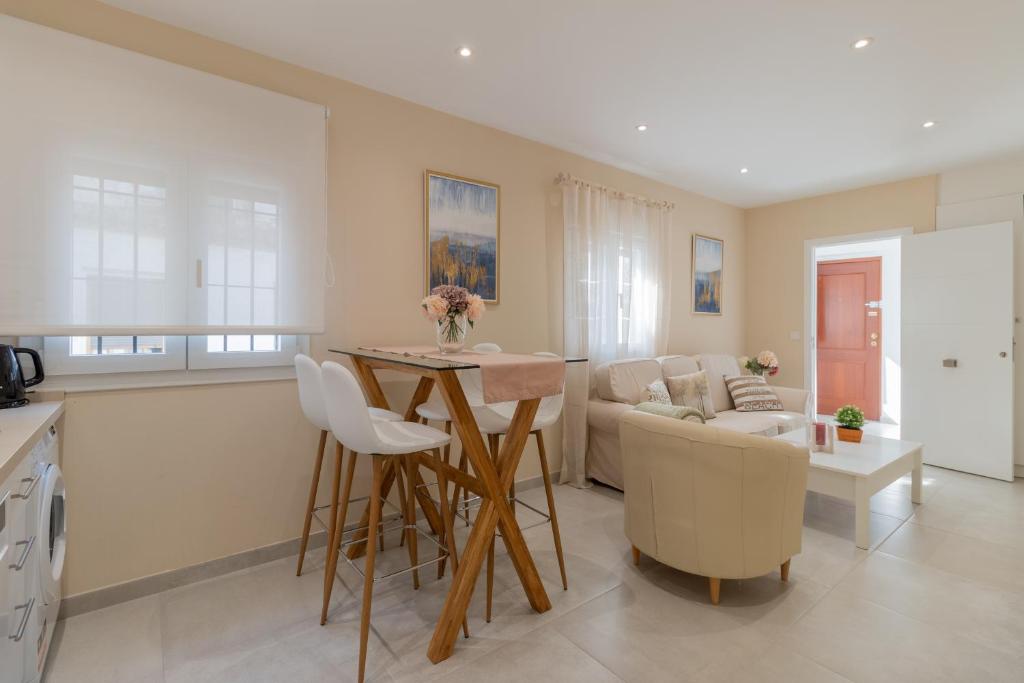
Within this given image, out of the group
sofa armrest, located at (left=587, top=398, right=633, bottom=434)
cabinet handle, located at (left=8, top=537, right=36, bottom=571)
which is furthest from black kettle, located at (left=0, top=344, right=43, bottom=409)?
sofa armrest, located at (left=587, top=398, right=633, bottom=434)

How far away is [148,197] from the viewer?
7.13 ft

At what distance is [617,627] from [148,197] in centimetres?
281

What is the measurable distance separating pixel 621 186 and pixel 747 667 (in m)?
3.64

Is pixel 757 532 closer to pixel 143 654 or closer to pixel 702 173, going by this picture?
pixel 143 654

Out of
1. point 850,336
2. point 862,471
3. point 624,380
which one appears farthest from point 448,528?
point 850,336

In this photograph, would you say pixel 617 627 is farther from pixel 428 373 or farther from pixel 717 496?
pixel 428 373

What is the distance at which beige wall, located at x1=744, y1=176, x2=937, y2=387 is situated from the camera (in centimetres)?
Result: 459

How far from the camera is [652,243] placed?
4434mm

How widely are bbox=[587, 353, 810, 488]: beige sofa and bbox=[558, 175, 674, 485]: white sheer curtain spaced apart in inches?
4.2

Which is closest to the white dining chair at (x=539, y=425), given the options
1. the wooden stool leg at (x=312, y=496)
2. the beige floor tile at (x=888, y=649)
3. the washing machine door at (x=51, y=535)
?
the wooden stool leg at (x=312, y=496)

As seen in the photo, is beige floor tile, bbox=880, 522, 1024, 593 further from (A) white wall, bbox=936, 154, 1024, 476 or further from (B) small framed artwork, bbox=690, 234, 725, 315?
(B) small framed artwork, bbox=690, 234, 725, 315

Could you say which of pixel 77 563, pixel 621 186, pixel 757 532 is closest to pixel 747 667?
pixel 757 532

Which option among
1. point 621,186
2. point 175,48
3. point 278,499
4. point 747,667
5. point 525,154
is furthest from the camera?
point 621,186

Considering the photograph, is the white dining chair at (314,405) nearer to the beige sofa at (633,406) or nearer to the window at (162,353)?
the window at (162,353)
